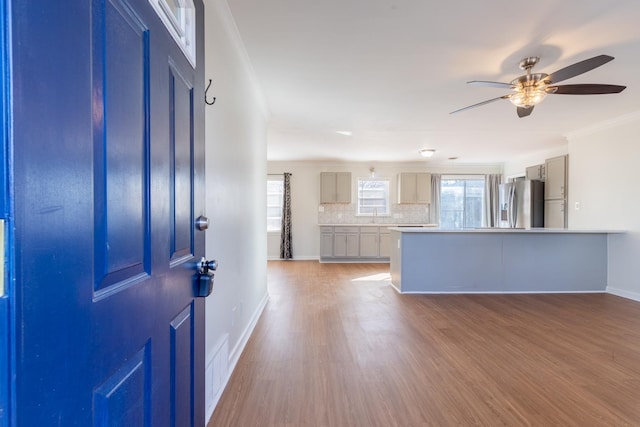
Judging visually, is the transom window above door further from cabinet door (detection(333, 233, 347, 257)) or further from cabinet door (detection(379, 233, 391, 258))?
A: cabinet door (detection(379, 233, 391, 258))

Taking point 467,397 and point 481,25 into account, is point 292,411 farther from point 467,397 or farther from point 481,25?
point 481,25

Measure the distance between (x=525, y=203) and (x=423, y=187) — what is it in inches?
91.8

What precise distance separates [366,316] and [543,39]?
115 inches

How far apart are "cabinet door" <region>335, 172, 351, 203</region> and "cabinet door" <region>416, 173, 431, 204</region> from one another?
1705 mm

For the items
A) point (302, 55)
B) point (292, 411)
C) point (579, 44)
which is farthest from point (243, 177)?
point (579, 44)

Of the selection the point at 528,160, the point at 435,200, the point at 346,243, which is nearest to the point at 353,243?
the point at 346,243

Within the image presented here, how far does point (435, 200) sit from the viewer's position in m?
7.86

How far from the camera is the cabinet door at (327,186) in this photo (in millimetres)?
7551

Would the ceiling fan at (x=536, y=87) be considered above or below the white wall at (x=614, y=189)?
above

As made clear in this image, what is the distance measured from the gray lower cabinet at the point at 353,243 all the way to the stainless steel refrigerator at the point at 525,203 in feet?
8.50

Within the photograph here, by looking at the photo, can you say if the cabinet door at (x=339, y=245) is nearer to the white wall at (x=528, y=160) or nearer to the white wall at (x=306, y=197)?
the white wall at (x=306, y=197)

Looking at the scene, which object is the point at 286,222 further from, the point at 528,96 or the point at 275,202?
the point at 528,96

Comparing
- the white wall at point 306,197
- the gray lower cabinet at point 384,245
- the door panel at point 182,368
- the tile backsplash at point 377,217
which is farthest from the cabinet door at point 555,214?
the door panel at point 182,368

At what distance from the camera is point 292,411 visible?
180 cm
